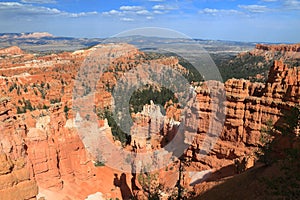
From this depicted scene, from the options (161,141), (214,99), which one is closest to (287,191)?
(214,99)

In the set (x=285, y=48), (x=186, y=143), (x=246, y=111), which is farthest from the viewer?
(x=285, y=48)

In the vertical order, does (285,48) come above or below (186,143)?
above

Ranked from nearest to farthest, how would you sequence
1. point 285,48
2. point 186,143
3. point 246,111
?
point 246,111
point 186,143
point 285,48

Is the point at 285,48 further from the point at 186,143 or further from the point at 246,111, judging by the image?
the point at 246,111

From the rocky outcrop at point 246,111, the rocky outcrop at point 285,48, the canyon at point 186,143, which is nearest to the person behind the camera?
the canyon at point 186,143

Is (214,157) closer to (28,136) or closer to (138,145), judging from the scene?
(138,145)

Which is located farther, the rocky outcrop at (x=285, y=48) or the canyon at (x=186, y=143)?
the rocky outcrop at (x=285, y=48)

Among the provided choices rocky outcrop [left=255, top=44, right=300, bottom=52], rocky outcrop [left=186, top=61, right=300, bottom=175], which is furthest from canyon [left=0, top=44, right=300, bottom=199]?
rocky outcrop [left=255, top=44, right=300, bottom=52]

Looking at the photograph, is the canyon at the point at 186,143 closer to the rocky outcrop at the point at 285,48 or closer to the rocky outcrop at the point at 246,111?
the rocky outcrop at the point at 246,111

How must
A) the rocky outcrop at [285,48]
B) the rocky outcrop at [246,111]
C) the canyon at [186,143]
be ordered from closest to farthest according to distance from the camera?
the canyon at [186,143] → the rocky outcrop at [246,111] → the rocky outcrop at [285,48]

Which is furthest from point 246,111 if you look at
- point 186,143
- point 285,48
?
point 285,48

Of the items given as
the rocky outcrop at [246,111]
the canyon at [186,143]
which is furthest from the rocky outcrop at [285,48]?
the rocky outcrop at [246,111]
